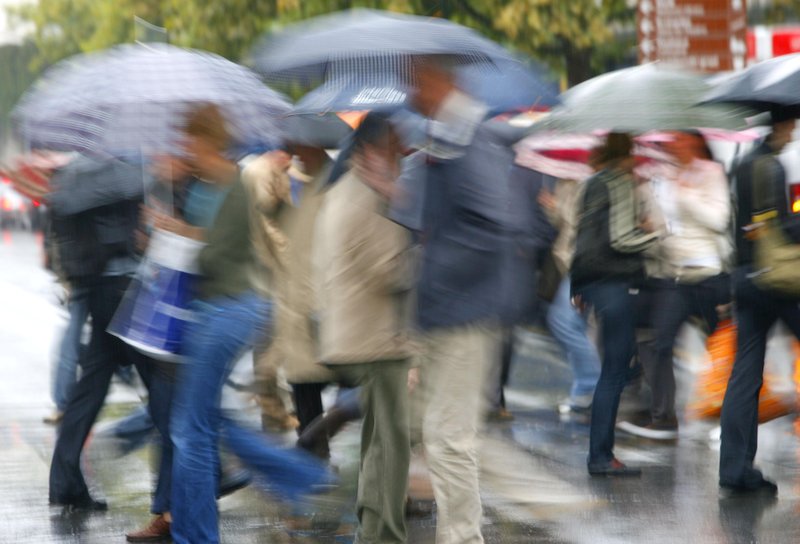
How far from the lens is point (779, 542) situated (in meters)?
6.43

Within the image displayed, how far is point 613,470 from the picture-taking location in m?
7.88

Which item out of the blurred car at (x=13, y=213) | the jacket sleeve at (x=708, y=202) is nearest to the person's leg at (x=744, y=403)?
the jacket sleeve at (x=708, y=202)

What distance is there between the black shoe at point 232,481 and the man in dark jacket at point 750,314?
7.84 ft

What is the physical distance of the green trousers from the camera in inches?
235

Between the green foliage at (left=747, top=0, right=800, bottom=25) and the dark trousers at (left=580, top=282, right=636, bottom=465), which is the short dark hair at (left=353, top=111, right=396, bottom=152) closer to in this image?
the dark trousers at (left=580, top=282, right=636, bottom=465)

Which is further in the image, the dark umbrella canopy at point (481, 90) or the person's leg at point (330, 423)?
the person's leg at point (330, 423)

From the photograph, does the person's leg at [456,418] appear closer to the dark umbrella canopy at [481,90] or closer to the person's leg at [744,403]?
the dark umbrella canopy at [481,90]

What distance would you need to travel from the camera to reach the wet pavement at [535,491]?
6.64m

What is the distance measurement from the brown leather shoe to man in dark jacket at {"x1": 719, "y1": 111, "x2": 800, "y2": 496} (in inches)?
108

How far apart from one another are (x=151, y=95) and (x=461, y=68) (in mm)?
1245

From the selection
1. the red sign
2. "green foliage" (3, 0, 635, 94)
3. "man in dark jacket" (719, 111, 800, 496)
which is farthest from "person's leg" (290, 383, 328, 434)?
"green foliage" (3, 0, 635, 94)

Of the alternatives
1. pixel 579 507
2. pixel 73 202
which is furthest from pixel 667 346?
pixel 73 202

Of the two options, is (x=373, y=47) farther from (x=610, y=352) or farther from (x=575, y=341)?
(x=575, y=341)

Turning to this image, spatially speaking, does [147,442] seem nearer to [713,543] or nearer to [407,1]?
[713,543]
